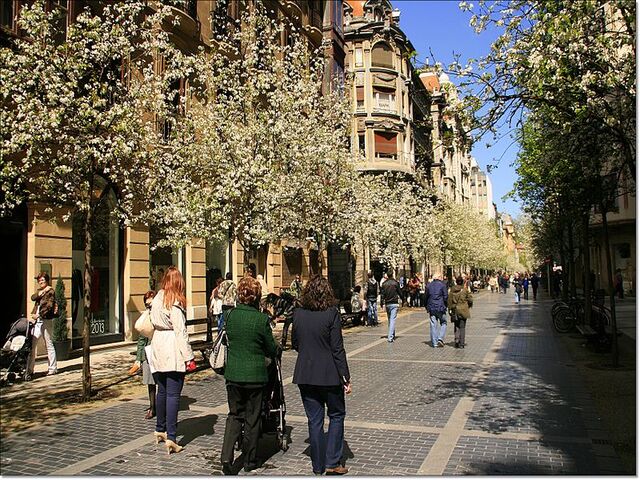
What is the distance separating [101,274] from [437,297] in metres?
8.77

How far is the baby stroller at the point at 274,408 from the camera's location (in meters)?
6.44

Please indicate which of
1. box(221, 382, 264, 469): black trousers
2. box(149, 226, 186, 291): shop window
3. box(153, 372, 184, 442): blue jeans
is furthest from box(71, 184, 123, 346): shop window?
box(221, 382, 264, 469): black trousers

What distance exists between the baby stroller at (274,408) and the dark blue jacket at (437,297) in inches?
375


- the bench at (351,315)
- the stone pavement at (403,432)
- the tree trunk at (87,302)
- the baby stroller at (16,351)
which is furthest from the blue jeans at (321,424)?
the bench at (351,315)

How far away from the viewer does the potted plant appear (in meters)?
9.83

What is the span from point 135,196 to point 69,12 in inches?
A: 199

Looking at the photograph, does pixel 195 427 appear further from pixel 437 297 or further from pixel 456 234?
pixel 456 234

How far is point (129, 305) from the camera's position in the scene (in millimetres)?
16781

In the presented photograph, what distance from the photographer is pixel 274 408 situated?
654 cm

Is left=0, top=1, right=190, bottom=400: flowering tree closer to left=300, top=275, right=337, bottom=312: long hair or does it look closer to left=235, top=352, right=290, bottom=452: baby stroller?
left=235, top=352, right=290, bottom=452: baby stroller

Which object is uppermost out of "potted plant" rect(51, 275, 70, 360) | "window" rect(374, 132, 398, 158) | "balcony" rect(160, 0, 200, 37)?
"window" rect(374, 132, 398, 158)

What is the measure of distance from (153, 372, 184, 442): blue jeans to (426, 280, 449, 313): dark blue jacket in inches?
400

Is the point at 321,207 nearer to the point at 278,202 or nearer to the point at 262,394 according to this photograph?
the point at 278,202

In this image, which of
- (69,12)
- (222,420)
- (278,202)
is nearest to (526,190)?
(278,202)
